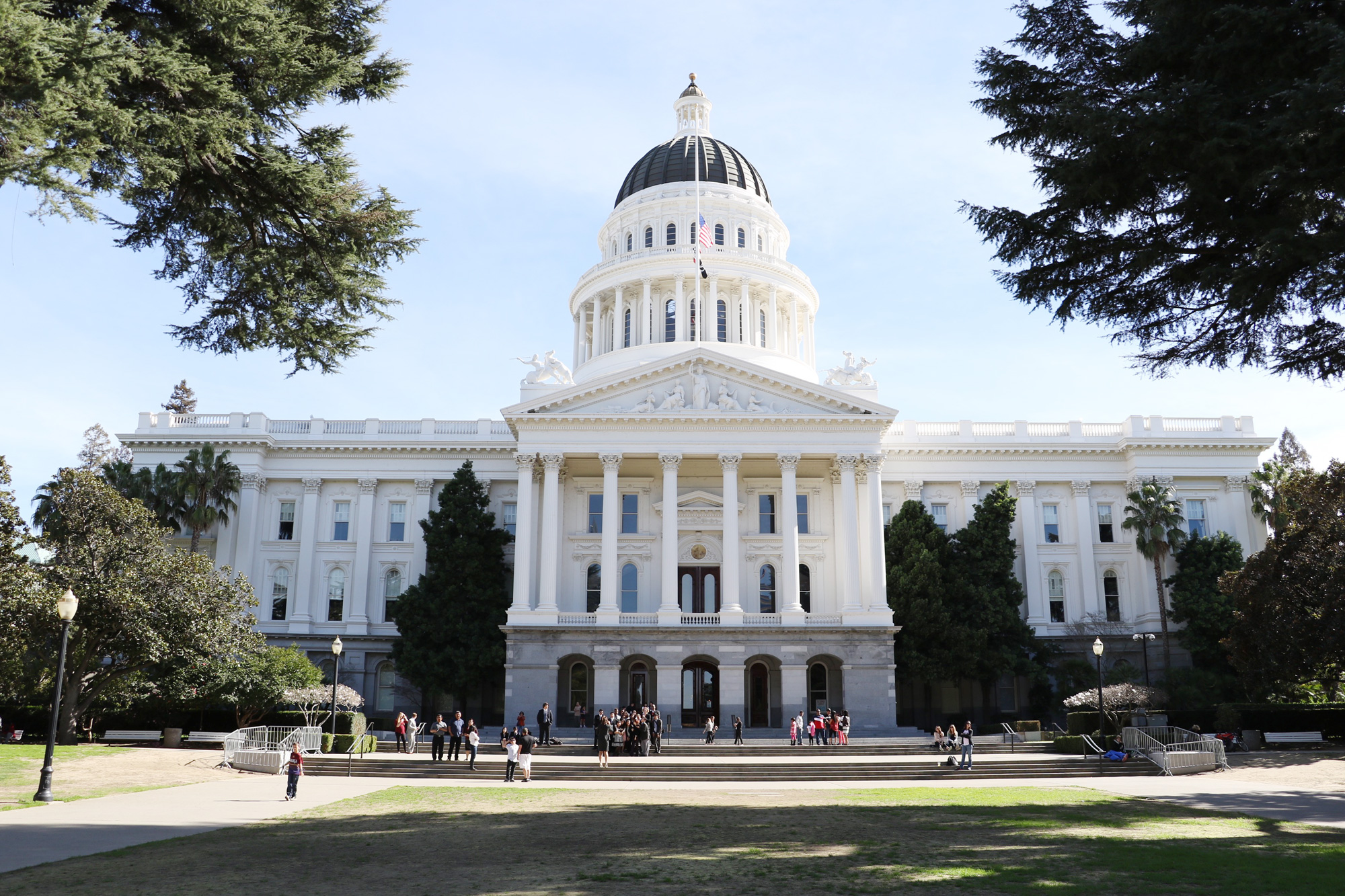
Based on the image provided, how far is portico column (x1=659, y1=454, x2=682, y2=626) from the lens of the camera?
48312mm

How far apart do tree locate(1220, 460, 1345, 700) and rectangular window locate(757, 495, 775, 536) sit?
21755mm

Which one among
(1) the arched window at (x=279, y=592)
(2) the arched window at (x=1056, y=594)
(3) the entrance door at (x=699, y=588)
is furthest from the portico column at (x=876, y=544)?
(1) the arched window at (x=279, y=592)

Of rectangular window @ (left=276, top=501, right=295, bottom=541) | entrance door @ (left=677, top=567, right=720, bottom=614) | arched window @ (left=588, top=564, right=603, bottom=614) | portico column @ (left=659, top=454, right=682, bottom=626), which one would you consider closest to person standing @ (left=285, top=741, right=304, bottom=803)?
portico column @ (left=659, top=454, right=682, bottom=626)

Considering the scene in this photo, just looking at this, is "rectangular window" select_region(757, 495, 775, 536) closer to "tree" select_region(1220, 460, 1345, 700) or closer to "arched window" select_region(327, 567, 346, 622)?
"tree" select_region(1220, 460, 1345, 700)

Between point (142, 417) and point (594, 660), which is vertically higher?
point (142, 417)

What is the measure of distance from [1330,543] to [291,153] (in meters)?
38.8

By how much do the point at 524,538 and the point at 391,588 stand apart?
460 inches

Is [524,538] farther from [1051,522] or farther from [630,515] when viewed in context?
[1051,522]

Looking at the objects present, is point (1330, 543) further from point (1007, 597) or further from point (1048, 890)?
point (1048, 890)

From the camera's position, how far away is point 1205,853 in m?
15.0

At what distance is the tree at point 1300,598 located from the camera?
37.1 metres

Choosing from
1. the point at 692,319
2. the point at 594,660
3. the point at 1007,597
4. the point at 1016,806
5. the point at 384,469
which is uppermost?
the point at 692,319

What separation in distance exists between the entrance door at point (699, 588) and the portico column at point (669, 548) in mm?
Answer: 2040

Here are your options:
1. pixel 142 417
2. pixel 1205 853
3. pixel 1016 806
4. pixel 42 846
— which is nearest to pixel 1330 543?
pixel 1016 806
